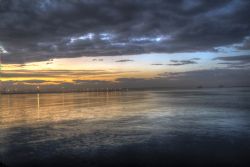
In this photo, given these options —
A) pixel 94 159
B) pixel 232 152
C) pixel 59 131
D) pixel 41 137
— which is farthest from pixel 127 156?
pixel 59 131

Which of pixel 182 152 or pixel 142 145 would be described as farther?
pixel 142 145

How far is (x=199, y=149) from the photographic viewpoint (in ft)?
85.1

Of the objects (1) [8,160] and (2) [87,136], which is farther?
(2) [87,136]

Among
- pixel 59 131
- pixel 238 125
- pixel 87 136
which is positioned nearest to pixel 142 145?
pixel 87 136

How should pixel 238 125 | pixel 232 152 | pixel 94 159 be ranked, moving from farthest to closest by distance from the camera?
pixel 238 125
pixel 232 152
pixel 94 159

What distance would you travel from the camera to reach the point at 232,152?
24.7 m

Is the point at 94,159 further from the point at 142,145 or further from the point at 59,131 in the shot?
the point at 59,131

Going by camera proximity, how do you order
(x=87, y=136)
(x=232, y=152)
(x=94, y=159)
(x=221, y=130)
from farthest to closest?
1. (x=221, y=130)
2. (x=87, y=136)
3. (x=232, y=152)
4. (x=94, y=159)

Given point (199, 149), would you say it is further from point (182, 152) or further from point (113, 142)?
point (113, 142)

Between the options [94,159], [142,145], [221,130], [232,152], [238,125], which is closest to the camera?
[94,159]

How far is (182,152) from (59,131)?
17745 millimetres

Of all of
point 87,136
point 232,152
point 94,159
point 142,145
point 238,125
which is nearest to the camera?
point 94,159

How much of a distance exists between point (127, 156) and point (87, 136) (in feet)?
32.3

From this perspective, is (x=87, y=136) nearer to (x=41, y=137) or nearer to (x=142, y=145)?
(x=41, y=137)
